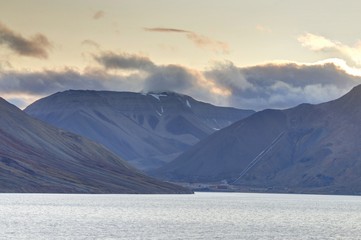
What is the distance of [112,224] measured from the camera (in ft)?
650

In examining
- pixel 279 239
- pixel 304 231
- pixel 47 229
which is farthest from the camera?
pixel 304 231

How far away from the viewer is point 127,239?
15488 cm

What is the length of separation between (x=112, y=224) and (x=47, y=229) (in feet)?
83.9

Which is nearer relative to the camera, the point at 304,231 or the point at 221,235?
the point at 221,235

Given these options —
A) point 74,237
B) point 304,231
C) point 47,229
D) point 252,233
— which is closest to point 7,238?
point 74,237

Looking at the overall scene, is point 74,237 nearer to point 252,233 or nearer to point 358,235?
point 252,233

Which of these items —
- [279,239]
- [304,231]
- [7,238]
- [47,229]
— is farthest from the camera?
[304,231]

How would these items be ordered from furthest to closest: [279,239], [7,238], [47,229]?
1. [47,229]
2. [279,239]
3. [7,238]

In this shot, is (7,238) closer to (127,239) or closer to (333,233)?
(127,239)

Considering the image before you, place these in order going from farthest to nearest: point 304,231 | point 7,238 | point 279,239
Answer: point 304,231
point 279,239
point 7,238

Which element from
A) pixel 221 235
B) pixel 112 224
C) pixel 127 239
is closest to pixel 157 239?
pixel 127 239

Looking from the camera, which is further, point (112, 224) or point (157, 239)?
point (112, 224)

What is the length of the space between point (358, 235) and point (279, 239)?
2146cm

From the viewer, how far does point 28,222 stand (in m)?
197
